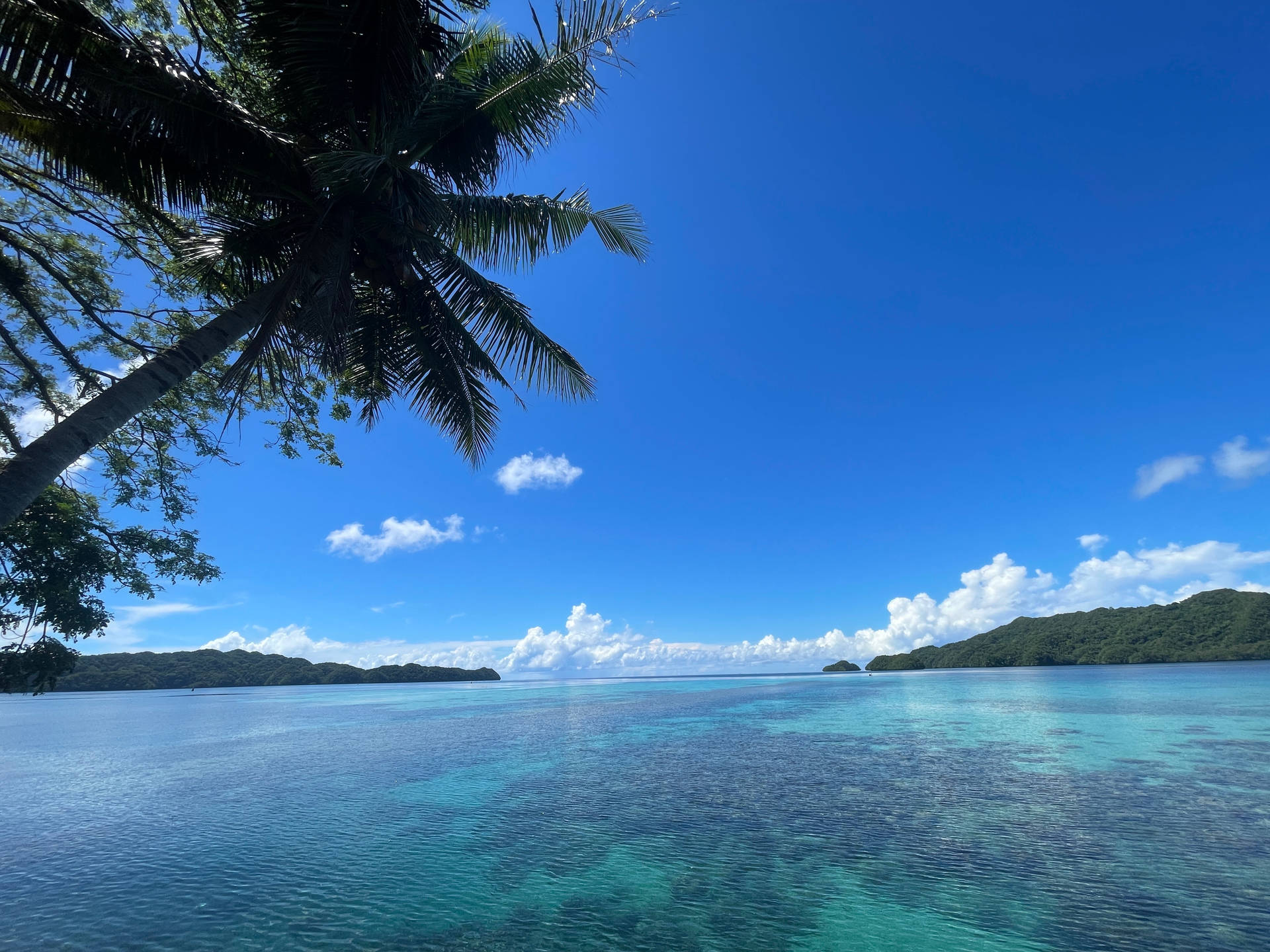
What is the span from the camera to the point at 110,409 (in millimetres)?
4520

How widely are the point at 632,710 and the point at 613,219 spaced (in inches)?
1116

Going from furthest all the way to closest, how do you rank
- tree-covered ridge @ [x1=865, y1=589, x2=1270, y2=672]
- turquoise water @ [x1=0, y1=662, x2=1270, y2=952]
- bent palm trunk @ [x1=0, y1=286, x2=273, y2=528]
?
tree-covered ridge @ [x1=865, y1=589, x2=1270, y2=672] → turquoise water @ [x1=0, y1=662, x2=1270, y2=952] → bent palm trunk @ [x1=0, y1=286, x2=273, y2=528]

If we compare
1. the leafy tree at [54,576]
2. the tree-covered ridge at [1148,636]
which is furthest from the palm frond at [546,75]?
the tree-covered ridge at [1148,636]

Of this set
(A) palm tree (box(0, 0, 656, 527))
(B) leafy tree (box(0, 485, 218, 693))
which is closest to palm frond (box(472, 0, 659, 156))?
(A) palm tree (box(0, 0, 656, 527))

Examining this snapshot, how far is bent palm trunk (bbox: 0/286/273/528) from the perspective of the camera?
387 cm

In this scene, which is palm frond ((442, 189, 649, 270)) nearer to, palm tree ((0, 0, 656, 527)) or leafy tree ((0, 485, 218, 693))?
palm tree ((0, 0, 656, 527))

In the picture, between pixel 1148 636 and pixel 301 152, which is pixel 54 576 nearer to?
pixel 301 152

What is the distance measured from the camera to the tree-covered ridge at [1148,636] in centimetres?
6894

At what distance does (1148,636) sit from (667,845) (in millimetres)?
100394

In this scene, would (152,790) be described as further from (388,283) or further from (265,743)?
(388,283)

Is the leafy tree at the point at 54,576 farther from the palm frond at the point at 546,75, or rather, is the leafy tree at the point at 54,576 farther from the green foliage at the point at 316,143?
the palm frond at the point at 546,75

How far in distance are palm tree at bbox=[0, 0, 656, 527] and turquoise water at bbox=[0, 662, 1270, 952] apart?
520 cm

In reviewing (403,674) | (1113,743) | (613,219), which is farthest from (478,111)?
(403,674)

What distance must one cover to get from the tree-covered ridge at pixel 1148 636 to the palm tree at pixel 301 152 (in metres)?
98.4
